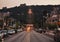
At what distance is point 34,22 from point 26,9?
0.81 meters

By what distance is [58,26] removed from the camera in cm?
1481

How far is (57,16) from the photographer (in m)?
16.8

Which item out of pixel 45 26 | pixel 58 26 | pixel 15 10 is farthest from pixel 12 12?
pixel 45 26

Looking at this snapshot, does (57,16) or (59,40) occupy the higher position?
(57,16)

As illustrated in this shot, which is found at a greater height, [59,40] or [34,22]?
[34,22]

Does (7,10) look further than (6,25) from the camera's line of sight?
No

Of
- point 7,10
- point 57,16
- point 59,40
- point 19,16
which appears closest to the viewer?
point 7,10

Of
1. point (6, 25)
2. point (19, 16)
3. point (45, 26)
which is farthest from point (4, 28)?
point (19, 16)

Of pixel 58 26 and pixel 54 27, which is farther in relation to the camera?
pixel 54 27

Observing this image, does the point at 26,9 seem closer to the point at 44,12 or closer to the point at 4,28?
the point at 44,12

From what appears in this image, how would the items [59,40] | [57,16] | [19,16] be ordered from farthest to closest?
[57,16], [59,40], [19,16]

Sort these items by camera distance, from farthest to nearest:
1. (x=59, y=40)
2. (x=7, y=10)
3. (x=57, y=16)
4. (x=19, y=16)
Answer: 1. (x=57, y=16)
2. (x=59, y=40)
3. (x=19, y=16)
4. (x=7, y=10)

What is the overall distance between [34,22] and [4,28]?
4486 millimetres

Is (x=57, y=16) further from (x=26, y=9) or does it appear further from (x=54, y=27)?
(x=26, y=9)
